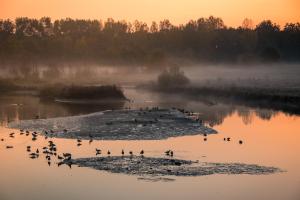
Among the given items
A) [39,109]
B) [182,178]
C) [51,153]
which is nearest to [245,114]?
[39,109]

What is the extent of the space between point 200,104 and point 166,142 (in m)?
29.9

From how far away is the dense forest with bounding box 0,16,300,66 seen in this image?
14100 cm

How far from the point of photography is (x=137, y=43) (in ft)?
560

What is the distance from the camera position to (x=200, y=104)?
2650 inches

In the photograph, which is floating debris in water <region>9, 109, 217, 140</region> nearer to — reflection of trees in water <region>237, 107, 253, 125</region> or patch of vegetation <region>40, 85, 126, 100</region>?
reflection of trees in water <region>237, 107, 253, 125</region>

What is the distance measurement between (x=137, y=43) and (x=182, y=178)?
144490 millimetres

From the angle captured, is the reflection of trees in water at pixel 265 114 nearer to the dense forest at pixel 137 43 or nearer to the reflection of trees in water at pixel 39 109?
the reflection of trees in water at pixel 39 109

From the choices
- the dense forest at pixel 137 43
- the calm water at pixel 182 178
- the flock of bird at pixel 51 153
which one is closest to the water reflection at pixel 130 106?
the calm water at pixel 182 178

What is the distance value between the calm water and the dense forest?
84.5m

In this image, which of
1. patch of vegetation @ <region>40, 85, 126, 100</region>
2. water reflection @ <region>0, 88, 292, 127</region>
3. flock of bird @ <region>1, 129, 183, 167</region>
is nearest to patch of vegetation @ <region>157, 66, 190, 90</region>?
water reflection @ <region>0, 88, 292, 127</region>

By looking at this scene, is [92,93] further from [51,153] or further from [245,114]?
[51,153]

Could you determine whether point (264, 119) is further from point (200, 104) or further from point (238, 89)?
point (238, 89)

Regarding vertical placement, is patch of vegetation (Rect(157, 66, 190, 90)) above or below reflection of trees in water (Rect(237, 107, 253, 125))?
above

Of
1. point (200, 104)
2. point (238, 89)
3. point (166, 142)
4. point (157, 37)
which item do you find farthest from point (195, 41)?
point (166, 142)
